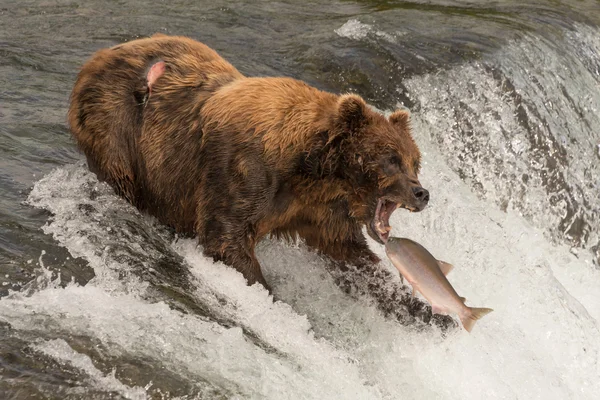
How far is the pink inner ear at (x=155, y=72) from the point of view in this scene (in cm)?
537

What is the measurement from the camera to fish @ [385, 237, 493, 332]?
4547mm

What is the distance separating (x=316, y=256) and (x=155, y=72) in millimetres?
1435

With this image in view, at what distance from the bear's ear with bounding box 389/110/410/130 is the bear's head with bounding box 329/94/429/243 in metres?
0.07

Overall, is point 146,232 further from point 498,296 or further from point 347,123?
point 498,296

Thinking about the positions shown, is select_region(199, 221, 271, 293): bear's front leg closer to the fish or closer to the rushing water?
the rushing water

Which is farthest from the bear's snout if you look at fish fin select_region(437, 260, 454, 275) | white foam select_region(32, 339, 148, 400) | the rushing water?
white foam select_region(32, 339, 148, 400)

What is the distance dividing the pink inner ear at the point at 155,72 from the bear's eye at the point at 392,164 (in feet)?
5.14

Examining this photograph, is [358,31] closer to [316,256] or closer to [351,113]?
[316,256]

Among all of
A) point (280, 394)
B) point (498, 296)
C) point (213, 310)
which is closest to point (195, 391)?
point (280, 394)

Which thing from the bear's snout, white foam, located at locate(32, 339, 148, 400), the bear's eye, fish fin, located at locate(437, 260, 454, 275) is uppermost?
the bear's eye

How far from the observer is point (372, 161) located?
181 inches

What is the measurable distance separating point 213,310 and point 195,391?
842mm

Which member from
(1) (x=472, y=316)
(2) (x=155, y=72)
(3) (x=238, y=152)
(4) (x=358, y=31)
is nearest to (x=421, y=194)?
(1) (x=472, y=316)

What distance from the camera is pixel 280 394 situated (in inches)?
156
